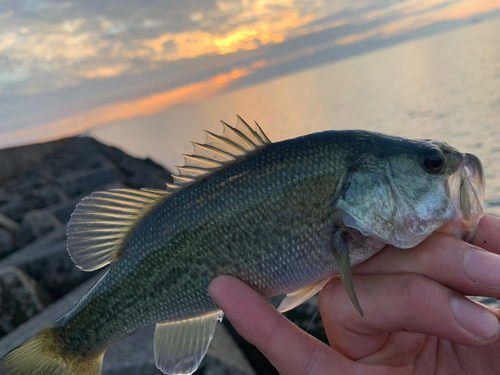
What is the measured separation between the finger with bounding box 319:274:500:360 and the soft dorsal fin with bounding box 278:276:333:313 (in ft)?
0.14

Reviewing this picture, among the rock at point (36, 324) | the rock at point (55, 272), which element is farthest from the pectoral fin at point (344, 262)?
the rock at point (55, 272)

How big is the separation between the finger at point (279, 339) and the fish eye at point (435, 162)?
1126 mm

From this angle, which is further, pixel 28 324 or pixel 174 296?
pixel 28 324

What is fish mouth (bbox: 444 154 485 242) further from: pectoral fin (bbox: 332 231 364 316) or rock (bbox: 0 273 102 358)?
rock (bbox: 0 273 102 358)

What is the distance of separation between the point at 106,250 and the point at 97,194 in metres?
0.39

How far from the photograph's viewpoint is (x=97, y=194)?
2.31 meters

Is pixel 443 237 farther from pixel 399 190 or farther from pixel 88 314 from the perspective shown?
pixel 88 314

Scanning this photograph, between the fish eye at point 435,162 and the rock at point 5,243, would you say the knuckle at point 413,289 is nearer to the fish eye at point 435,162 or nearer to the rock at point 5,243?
the fish eye at point 435,162

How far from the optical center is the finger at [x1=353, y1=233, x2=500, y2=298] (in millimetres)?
1604

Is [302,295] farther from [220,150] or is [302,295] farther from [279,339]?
[220,150]

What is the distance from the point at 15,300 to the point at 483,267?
4.76m

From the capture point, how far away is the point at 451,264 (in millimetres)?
1665

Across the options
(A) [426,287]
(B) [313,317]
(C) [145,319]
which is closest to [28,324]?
(C) [145,319]

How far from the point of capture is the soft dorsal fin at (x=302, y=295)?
2.07 m
